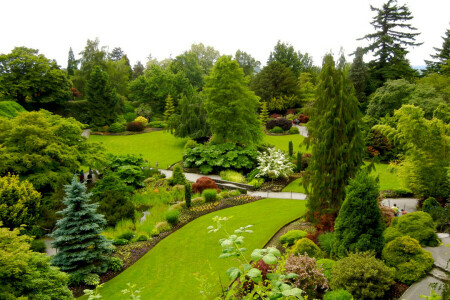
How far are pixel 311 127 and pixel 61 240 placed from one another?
10770 millimetres

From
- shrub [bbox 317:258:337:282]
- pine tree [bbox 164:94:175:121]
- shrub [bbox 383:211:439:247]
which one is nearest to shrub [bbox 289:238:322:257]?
shrub [bbox 317:258:337:282]

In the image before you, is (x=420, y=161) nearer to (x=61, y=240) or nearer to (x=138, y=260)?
(x=138, y=260)

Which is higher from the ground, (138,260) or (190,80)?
(190,80)

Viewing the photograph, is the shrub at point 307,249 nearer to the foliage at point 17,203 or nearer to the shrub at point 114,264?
the shrub at point 114,264

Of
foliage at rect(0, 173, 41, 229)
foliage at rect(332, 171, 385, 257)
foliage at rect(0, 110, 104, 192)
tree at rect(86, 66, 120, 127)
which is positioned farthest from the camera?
tree at rect(86, 66, 120, 127)

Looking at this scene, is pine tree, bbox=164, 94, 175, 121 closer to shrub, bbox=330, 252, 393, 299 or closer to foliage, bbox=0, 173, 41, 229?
foliage, bbox=0, 173, 41, 229

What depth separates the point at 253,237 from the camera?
44.3 ft

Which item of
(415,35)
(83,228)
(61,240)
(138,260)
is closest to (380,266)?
(138,260)

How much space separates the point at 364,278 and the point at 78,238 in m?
9.51

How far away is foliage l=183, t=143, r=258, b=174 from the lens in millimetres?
24641

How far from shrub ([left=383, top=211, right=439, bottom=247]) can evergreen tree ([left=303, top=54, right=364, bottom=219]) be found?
7.46 ft

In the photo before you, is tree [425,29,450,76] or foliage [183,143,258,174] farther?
tree [425,29,450,76]

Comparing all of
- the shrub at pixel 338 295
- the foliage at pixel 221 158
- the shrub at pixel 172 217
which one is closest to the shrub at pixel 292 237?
the shrub at pixel 338 295

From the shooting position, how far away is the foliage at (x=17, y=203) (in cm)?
1345
